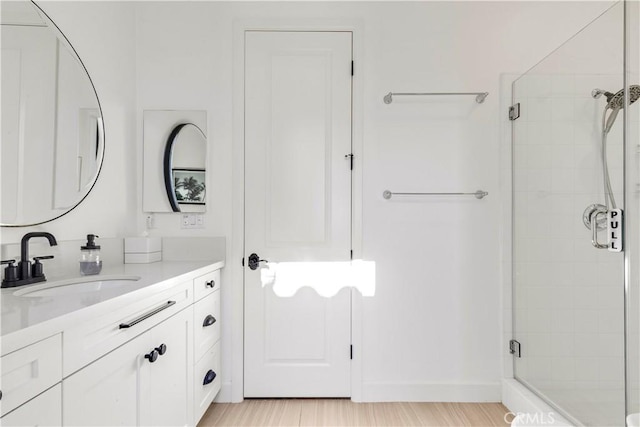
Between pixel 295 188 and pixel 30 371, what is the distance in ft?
5.09

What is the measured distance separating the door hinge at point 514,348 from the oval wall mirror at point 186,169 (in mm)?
2116

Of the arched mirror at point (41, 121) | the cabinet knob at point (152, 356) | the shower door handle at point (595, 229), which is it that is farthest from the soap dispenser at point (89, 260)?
the shower door handle at point (595, 229)

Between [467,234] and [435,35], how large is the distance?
129 cm

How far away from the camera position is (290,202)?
82.9 inches

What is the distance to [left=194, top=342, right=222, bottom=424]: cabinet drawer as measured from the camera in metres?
1.63

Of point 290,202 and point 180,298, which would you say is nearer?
point 180,298

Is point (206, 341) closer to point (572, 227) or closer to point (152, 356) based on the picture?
point (152, 356)

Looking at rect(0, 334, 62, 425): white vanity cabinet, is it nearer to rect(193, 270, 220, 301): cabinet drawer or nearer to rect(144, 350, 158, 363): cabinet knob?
rect(144, 350, 158, 363): cabinet knob

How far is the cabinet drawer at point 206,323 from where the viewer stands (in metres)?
1.65

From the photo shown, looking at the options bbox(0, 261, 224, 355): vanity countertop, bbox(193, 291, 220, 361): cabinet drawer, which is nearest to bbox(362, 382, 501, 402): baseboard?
bbox(193, 291, 220, 361): cabinet drawer

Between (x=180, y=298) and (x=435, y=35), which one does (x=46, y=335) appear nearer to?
(x=180, y=298)

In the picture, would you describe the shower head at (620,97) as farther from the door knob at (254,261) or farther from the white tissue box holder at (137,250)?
the white tissue box holder at (137,250)

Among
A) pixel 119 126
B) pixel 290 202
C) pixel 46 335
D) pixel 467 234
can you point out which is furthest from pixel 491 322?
pixel 119 126

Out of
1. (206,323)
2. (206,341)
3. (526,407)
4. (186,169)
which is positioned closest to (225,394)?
(206,341)
